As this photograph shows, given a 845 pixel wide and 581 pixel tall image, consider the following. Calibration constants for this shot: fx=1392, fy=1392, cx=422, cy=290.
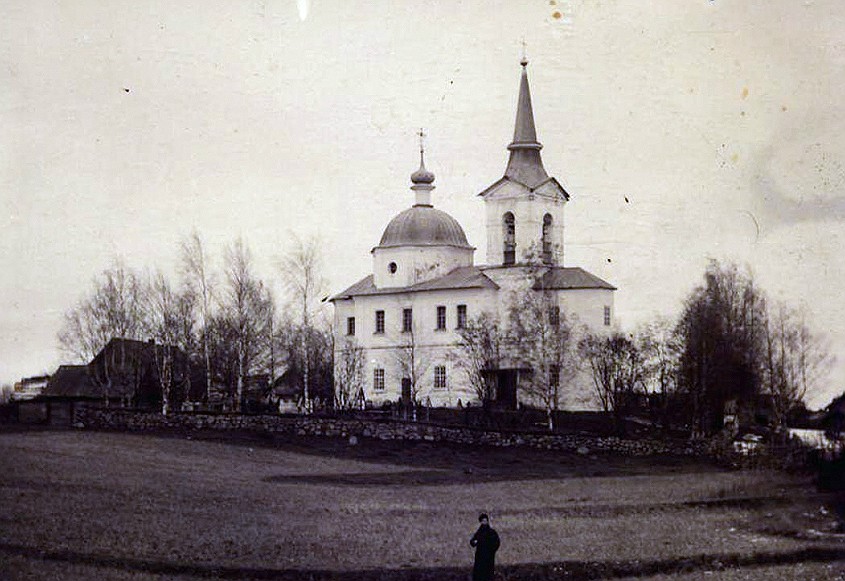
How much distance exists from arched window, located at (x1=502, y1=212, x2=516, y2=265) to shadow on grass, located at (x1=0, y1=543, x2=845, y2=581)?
31969 mm

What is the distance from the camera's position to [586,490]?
1064 inches

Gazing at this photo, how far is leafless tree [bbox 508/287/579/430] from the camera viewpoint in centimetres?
4516

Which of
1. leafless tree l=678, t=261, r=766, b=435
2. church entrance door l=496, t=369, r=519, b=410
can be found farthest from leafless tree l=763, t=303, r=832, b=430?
church entrance door l=496, t=369, r=519, b=410

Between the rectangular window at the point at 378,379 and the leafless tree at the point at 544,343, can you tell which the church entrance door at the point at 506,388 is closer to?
the leafless tree at the point at 544,343

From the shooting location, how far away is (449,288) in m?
53.9

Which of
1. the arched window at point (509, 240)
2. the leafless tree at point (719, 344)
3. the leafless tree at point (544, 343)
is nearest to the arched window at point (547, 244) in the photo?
the arched window at point (509, 240)

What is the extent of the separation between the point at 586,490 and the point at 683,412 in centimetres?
1173

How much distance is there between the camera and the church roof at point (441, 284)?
52.9m

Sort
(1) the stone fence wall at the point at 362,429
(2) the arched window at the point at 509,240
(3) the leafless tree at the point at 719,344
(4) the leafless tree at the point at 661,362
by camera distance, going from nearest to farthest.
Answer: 1. (3) the leafless tree at the point at 719,344
2. (1) the stone fence wall at the point at 362,429
3. (4) the leafless tree at the point at 661,362
4. (2) the arched window at the point at 509,240

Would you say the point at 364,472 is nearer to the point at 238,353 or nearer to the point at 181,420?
the point at 181,420

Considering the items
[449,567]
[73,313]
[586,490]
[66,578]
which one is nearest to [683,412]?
[586,490]

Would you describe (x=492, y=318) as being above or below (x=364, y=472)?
above

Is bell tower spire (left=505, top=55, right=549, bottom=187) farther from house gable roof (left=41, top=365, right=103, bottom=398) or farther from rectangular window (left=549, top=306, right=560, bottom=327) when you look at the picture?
house gable roof (left=41, top=365, right=103, bottom=398)

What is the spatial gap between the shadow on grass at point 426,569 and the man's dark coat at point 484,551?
0.86 metres
